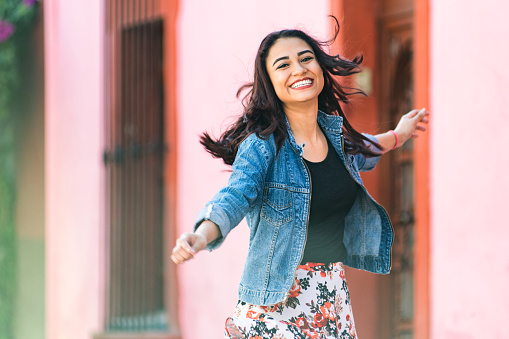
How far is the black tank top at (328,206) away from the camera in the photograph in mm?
2697

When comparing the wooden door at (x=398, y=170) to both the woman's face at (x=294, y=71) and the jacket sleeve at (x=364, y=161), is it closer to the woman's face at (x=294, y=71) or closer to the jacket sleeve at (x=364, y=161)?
the jacket sleeve at (x=364, y=161)

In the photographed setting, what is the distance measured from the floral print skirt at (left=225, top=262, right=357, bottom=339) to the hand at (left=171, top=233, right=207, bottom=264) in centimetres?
47

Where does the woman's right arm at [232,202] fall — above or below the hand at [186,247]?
above

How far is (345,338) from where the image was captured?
2.70 metres

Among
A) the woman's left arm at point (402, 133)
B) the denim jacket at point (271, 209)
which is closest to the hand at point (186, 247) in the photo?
the denim jacket at point (271, 209)

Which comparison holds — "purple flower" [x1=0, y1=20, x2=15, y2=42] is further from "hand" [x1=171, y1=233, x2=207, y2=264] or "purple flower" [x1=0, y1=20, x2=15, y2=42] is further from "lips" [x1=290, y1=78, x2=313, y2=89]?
"hand" [x1=171, y1=233, x2=207, y2=264]

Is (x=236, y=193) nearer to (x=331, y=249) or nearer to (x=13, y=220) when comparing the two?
(x=331, y=249)

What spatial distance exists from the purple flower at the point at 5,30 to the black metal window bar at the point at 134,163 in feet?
8.70

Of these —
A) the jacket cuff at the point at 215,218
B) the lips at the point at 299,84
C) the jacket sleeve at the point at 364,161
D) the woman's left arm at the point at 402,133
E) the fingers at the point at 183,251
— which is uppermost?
the lips at the point at 299,84
